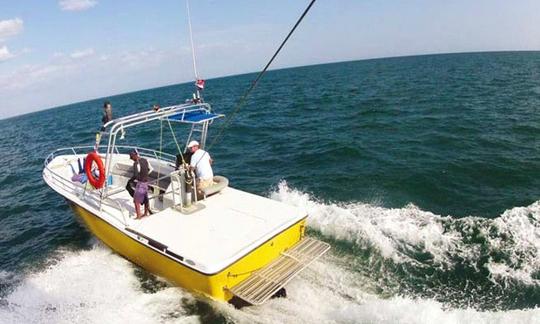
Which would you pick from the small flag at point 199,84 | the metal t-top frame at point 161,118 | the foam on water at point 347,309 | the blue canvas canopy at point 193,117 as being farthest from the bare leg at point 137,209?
the small flag at point 199,84

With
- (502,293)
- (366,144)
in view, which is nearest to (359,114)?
(366,144)

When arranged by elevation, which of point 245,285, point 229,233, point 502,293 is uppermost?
point 229,233

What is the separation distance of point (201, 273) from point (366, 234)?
426cm

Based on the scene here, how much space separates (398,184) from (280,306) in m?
6.87

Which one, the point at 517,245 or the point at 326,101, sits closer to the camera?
the point at 517,245

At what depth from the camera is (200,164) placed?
320 inches

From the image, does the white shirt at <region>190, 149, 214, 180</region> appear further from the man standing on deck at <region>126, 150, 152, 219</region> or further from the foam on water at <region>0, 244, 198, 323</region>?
the foam on water at <region>0, 244, 198, 323</region>

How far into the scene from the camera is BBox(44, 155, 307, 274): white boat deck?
248 inches

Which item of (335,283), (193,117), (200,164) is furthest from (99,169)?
(335,283)

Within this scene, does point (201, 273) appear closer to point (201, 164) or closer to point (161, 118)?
point (201, 164)

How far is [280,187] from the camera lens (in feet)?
41.0

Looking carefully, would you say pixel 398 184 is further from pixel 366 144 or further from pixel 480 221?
pixel 366 144

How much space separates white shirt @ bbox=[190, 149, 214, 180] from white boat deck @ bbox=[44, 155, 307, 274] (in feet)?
1.96

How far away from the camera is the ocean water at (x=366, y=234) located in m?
6.54
